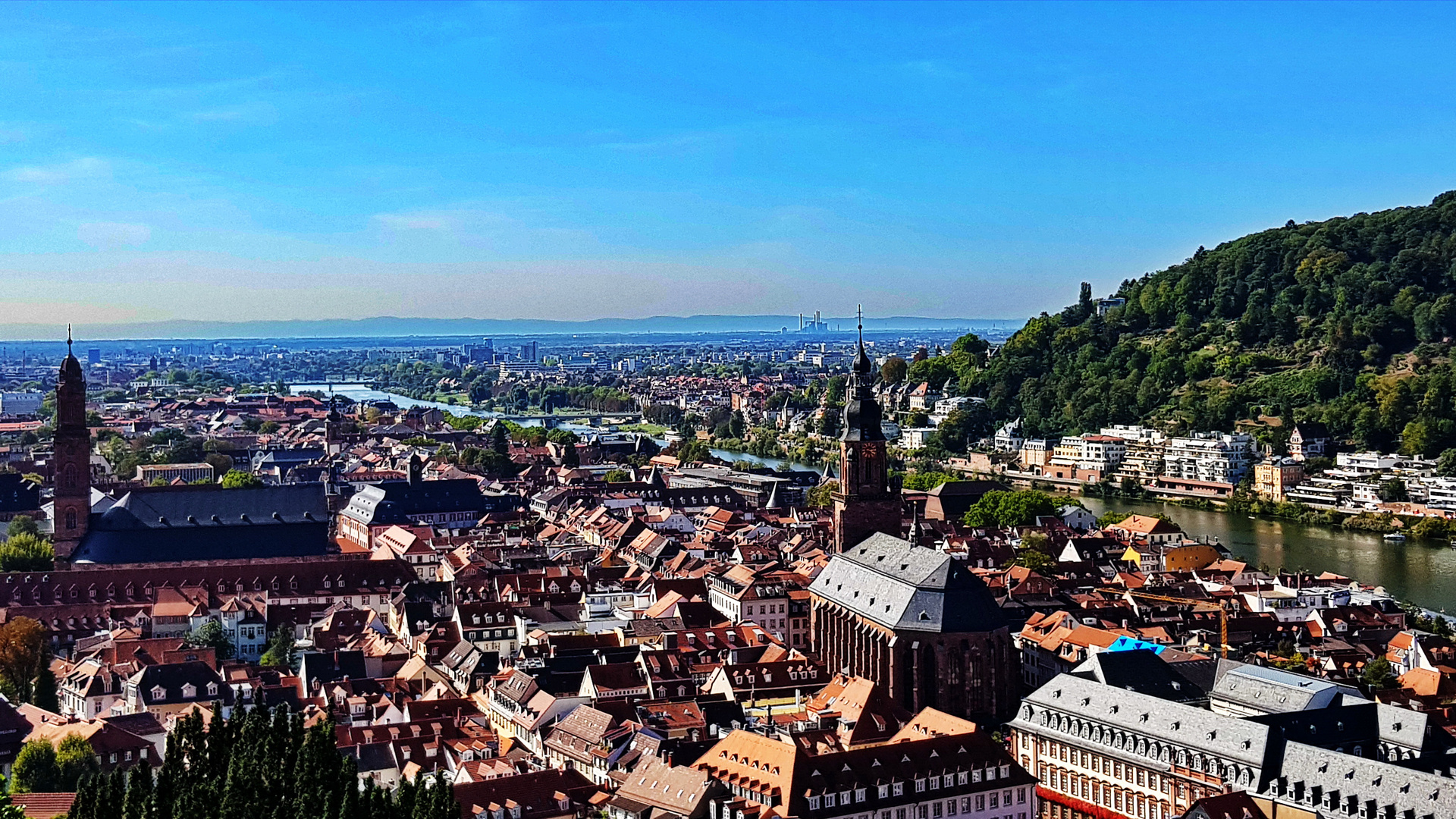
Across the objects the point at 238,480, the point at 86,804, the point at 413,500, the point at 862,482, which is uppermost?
the point at 862,482

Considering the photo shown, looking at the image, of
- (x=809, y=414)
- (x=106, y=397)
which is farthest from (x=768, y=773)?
(x=106, y=397)

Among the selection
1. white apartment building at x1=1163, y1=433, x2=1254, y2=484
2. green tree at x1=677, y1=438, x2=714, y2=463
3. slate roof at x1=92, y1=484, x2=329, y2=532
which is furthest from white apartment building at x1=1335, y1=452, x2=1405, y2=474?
slate roof at x1=92, y1=484, x2=329, y2=532

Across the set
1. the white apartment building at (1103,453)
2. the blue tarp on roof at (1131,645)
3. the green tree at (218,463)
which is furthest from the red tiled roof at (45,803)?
the white apartment building at (1103,453)

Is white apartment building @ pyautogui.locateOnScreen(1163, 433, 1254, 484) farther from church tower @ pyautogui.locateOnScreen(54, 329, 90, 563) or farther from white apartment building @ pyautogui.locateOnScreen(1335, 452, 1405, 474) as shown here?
church tower @ pyautogui.locateOnScreen(54, 329, 90, 563)

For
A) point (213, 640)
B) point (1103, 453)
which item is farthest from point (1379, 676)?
point (1103, 453)

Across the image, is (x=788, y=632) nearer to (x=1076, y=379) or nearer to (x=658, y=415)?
(x=1076, y=379)

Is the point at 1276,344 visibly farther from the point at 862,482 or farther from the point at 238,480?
the point at 862,482
